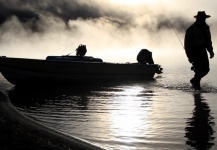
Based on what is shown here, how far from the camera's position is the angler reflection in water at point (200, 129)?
4.63m

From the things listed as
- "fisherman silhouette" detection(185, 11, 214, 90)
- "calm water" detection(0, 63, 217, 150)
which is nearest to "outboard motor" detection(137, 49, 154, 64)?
"fisherman silhouette" detection(185, 11, 214, 90)

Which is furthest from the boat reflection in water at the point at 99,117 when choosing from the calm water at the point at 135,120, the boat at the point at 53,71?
the boat at the point at 53,71

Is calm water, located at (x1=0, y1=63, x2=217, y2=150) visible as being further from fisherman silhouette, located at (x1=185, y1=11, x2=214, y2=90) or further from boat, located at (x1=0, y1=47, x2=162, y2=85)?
boat, located at (x1=0, y1=47, x2=162, y2=85)

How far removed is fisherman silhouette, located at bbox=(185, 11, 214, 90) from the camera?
40.8 ft

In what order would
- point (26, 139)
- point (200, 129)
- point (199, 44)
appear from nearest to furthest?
point (26, 139) < point (200, 129) < point (199, 44)

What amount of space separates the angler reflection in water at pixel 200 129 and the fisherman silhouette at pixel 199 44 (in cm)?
476

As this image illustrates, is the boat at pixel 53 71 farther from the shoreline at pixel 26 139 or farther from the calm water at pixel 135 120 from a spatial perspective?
the shoreline at pixel 26 139

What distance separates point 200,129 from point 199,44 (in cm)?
733

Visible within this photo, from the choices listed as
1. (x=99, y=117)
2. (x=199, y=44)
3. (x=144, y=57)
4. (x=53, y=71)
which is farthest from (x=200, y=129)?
(x=144, y=57)

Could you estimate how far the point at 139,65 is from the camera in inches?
735

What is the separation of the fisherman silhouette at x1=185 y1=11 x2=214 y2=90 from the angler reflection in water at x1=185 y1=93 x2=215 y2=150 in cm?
476

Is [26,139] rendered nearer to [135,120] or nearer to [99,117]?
[135,120]

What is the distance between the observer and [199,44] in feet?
40.8

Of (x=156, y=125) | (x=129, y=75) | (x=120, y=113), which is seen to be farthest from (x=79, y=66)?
(x=156, y=125)
